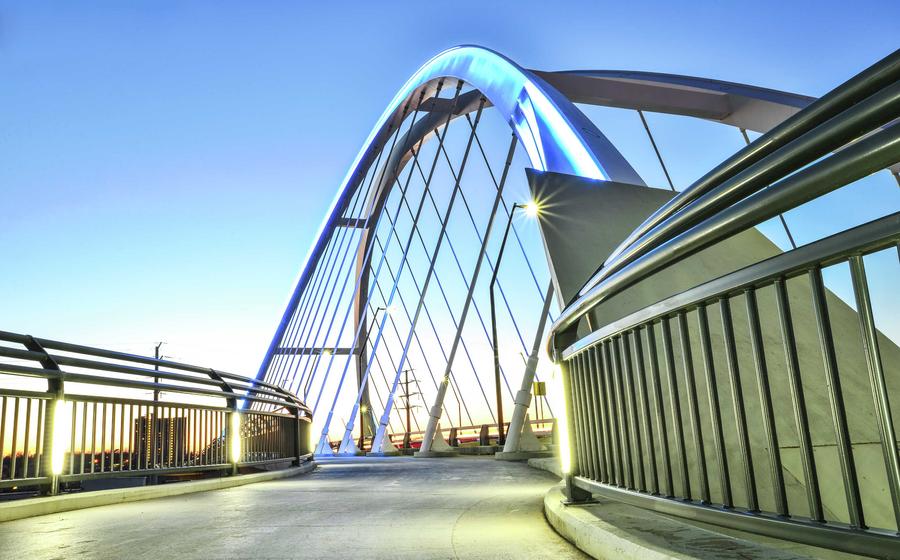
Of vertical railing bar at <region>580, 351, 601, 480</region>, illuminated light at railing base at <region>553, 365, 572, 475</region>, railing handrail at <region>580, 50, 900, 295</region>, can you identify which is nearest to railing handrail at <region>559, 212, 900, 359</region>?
→ railing handrail at <region>580, 50, 900, 295</region>

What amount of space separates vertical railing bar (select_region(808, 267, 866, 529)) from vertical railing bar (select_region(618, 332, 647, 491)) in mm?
1237

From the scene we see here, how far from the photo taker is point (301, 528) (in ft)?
14.4

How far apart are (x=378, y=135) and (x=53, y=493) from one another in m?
26.1

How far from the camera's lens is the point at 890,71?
1.54m

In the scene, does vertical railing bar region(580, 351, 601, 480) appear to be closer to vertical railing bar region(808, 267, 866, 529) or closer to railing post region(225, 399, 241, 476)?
vertical railing bar region(808, 267, 866, 529)

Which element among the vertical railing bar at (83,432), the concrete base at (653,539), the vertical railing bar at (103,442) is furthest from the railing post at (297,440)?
the concrete base at (653,539)

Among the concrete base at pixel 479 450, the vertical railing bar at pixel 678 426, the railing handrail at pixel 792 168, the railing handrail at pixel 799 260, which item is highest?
the railing handrail at pixel 792 168

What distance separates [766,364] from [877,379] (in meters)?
1.48

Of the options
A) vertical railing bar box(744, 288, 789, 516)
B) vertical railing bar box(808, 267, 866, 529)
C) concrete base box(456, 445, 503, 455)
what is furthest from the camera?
concrete base box(456, 445, 503, 455)

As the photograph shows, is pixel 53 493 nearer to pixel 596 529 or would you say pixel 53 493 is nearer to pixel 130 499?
pixel 130 499

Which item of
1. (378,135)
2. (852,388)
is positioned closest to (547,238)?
(852,388)

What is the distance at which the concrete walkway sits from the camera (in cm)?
353

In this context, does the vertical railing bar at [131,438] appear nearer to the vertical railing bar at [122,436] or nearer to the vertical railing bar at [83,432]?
the vertical railing bar at [122,436]

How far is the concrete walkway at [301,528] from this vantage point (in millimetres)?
3533
